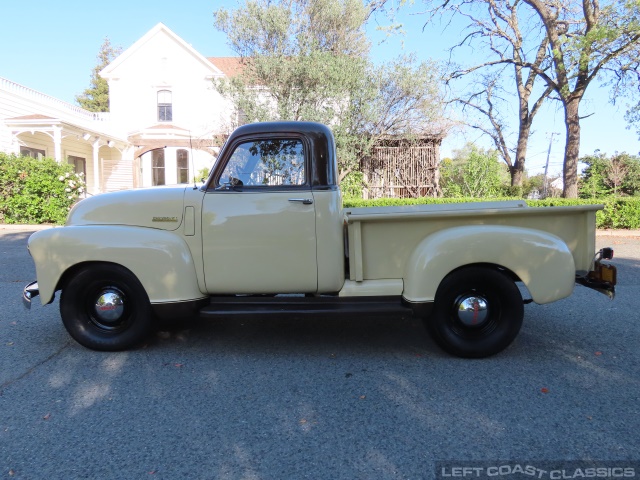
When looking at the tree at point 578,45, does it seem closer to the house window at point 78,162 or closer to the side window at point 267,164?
the side window at point 267,164

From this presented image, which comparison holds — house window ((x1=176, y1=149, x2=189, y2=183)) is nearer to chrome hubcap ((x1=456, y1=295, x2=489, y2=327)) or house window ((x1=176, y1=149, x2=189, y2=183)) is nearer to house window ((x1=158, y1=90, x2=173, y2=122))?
house window ((x1=158, y1=90, x2=173, y2=122))

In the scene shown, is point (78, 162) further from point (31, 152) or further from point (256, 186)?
point (256, 186)

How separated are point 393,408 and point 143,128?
76.5 ft

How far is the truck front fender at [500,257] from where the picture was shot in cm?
356

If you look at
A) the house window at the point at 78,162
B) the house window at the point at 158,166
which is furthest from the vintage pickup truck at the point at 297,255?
the house window at the point at 78,162

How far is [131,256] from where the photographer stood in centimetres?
374

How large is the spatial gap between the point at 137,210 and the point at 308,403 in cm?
222

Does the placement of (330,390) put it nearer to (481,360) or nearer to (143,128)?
(481,360)

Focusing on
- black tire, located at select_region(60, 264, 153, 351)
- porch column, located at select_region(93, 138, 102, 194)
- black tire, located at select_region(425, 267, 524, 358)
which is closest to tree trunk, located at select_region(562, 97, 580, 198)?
black tire, located at select_region(425, 267, 524, 358)

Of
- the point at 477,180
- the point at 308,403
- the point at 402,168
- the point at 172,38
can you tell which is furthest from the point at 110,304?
the point at 172,38

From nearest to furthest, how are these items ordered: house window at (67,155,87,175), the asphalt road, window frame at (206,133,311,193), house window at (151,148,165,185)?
1. the asphalt road
2. window frame at (206,133,311,193)
3. house window at (67,155,87,175)
4. house window at (151,148,165,185)

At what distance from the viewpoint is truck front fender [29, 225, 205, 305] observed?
12.3ft

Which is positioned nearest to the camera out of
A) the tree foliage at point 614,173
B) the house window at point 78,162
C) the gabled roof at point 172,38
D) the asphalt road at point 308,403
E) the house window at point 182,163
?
the asphalt road at point 308,403

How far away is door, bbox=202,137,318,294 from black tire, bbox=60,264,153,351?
2.17 ft
